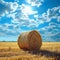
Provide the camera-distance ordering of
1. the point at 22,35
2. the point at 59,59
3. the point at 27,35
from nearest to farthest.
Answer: the point at 59,59 < the point at 27,35 < the point at 22,35

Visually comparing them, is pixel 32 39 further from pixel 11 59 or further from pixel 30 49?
pixel 11 59

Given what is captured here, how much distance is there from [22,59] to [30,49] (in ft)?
18.2

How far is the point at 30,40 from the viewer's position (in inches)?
516

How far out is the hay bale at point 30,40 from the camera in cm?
1303

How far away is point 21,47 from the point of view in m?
Answer: 13.9

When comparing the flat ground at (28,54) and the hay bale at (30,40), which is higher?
the hay bale at (30,40)

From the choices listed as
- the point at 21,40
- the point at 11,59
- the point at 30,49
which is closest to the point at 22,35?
the point at 21,40

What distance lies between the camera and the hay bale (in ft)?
42.7

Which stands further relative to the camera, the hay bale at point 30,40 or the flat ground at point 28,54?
the hay bale at point 30,40

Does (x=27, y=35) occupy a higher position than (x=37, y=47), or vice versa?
(x=27, y=35)

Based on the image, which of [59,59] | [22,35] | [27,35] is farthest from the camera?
[22,35]

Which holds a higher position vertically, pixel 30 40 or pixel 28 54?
pixel 30 40

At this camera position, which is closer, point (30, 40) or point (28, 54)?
point (28, 54)

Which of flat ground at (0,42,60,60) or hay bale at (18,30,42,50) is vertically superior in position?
hay bale at (18,30,42,50)
